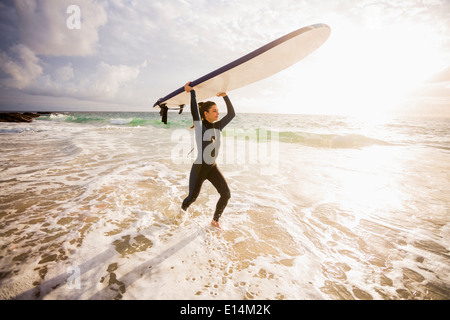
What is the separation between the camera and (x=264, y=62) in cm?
388

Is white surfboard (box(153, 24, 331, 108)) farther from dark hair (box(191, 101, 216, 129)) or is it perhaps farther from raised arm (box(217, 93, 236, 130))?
dark hair (box(191, 101, 216, 129))

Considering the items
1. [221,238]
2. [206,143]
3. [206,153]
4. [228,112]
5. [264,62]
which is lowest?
[221,238]

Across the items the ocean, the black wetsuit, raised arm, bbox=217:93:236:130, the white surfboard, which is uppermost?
the white surfboard

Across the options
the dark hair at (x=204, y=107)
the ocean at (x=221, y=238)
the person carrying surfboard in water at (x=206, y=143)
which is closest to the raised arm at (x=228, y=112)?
the person carrying surfboard in water at (x=206, y=143)

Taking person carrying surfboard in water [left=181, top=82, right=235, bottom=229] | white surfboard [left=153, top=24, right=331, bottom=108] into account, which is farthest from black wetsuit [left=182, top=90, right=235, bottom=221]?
white surfboard [left=153, top=24, right=331, bottom=108]

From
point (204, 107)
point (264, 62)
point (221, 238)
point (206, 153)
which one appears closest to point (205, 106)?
point (204, 107)

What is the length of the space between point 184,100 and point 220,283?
4.54 meters

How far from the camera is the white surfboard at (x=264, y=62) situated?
129 inches

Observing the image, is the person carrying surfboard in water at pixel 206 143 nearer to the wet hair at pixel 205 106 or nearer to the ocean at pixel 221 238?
the wet hair at pixel 205 106

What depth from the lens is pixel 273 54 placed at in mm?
3637

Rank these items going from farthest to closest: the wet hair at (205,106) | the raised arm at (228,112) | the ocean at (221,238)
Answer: the raised arm at (228,112), the wet hair at (205,106), the ocean at (221,238)

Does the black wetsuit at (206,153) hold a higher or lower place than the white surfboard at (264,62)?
lower

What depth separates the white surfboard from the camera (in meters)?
3.28

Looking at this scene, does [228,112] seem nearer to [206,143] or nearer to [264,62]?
[206,143]
